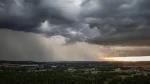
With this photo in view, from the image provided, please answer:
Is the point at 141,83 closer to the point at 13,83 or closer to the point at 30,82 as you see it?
the point at 30,82

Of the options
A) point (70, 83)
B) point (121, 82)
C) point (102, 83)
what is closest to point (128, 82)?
point (121, 82)

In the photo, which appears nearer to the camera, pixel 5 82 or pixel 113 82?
pixel 5 82

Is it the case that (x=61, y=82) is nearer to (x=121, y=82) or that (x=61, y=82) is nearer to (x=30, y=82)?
(x=30, y=82)

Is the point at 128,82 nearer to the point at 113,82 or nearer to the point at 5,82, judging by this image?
the point at 113,82

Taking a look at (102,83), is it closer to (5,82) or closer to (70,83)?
(70,83)

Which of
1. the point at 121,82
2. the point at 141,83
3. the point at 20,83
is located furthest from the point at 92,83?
the point at 20,83

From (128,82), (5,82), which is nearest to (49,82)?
(5,82)

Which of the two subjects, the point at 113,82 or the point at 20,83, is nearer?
the point at 20,83
